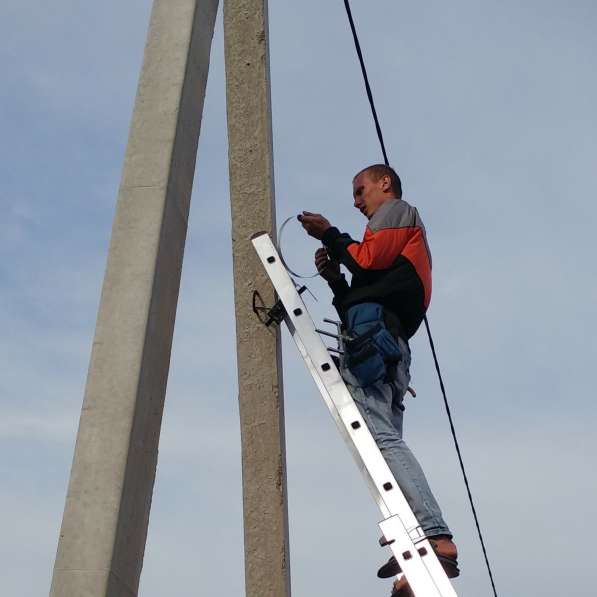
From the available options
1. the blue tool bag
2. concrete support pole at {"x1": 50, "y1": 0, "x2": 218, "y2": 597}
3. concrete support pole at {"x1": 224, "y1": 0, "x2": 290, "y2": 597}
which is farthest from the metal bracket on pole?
concrete support pole at {"x1": 50, "y1": 0, "x2": 218, "y2": 597}

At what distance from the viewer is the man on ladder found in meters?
3.42

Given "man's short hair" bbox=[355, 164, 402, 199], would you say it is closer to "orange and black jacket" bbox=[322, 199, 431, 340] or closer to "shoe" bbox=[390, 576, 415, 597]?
"orange and black jacket" bbox=[322, 199, 431, 340]

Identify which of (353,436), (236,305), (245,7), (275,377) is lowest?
(353,436)

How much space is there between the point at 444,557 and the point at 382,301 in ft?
3.23

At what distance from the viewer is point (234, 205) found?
405 centimetres

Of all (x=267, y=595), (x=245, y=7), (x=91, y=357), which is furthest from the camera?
(x=245, y=7)

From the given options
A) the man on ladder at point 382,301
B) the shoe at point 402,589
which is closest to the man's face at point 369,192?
the man on ladder at point 382,301

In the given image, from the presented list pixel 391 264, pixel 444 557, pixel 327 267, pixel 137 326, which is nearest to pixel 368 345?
pixel 391 264

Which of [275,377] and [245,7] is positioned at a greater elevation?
[245,7]

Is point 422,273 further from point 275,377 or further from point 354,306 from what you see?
point 275,377

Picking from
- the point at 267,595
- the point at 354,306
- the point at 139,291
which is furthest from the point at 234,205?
the point at 267,595

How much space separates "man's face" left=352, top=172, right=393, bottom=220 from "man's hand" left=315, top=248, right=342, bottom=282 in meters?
0.29

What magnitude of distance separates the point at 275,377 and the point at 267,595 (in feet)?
2.56

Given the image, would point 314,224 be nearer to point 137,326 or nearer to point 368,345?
point 368,345
